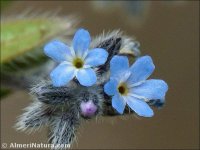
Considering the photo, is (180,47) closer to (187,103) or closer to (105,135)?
(187,103)

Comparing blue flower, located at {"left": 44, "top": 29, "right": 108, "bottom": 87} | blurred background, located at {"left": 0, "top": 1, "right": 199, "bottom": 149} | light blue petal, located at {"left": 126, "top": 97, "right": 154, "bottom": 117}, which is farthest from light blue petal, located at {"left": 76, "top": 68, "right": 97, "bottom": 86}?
blurred background, located at {"left": 0, "top": 1, "right": 199, "bottom": 149}

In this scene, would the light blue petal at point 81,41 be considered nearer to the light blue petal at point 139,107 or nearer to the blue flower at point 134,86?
the blue flower at point 134,86

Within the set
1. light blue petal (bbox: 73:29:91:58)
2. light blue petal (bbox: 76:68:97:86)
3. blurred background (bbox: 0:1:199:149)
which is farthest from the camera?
blurred background (bbox: 0:1:199:149)

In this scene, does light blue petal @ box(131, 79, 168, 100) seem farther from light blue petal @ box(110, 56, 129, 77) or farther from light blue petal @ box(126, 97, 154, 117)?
light blue petal @ box(110, 56, 129, 77)

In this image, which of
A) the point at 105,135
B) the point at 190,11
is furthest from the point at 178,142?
the point at 190,11

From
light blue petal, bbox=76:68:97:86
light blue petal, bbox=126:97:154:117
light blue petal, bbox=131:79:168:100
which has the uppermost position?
light blue petal, bbox=76:68:97:86

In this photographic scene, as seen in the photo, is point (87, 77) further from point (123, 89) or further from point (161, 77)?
point (161, 77)

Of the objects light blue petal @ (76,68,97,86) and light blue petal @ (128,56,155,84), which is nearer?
light blue petal @ (76,68,97,86)
